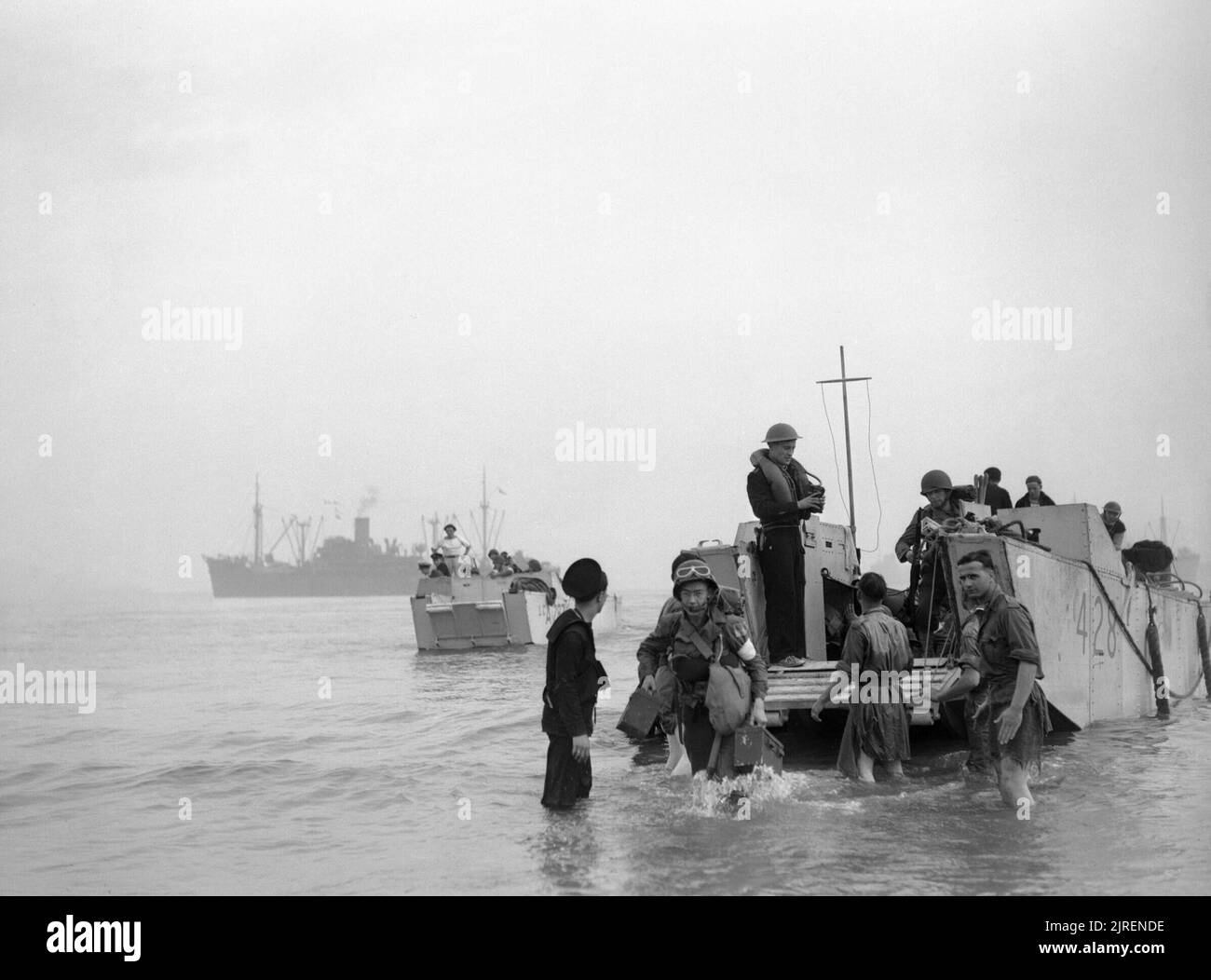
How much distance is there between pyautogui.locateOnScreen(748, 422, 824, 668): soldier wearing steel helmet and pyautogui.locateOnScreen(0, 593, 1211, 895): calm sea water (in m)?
1.28

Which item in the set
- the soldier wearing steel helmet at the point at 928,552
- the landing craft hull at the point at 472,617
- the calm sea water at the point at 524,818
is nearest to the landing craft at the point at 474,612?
the landing craft hull at the point at 472,617

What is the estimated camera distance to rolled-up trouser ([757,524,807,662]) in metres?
11.5

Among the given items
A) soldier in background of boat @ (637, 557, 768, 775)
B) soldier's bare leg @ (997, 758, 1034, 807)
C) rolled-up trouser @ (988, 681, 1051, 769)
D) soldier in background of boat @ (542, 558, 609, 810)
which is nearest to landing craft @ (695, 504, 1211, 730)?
soldier's bare leg @ (997, 758, 1034, 807)

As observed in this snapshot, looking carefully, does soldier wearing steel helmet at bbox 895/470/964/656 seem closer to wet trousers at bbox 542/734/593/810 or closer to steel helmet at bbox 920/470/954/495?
steel helmet at bbox 920/470/954/495

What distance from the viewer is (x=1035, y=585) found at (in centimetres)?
1154

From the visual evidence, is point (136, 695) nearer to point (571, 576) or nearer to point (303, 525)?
point (571, 576)

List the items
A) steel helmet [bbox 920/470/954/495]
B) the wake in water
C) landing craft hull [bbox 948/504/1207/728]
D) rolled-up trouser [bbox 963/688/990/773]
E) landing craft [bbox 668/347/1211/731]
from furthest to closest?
1. steel helmet [bbox 920/470/954/495]
2. landing craft hull [bbox 948/504/1207/728]
3. landing craft [bbox 668/347/1211/731]
4. the wake in water
5. rolled-up trouser [bbox 963/688/990/773]

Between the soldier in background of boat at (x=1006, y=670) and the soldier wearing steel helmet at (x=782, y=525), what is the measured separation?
3214mm

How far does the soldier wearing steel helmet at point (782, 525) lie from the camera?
11.3 meters

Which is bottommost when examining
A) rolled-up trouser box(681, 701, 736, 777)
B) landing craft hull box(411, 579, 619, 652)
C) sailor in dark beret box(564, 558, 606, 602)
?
landing craft hull box(411, 579, 619, 652)

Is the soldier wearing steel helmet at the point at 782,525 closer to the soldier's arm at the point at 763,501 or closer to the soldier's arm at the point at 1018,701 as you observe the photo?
the soldier's arm at the point at 763,501

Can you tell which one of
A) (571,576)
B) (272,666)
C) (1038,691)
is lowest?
(272,666)
